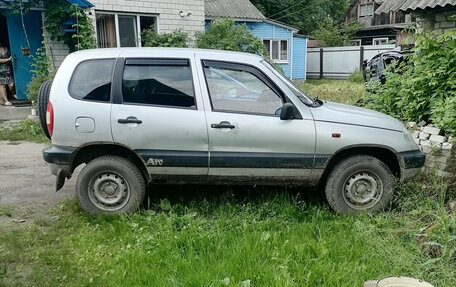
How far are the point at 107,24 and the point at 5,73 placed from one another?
10.8 ft

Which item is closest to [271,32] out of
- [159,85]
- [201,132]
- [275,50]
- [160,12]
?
[275,50]

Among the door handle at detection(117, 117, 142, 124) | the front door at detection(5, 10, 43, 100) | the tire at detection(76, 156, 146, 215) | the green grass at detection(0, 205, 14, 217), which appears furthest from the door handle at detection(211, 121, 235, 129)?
the front door at detection(5, 10, 43, 100)

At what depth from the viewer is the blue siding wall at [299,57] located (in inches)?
936

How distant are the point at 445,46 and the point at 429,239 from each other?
3775 mm

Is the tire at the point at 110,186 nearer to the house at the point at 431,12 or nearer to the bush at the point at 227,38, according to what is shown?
the house at the point at 431,12

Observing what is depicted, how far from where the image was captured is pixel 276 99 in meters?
4.29

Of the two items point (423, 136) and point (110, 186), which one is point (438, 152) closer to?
point (423, 136)

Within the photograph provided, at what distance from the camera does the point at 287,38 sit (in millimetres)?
22859

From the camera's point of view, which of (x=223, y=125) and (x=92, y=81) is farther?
(x=92, y=81)

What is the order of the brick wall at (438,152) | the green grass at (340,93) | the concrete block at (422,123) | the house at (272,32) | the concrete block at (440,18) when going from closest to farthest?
the brick wall at (438,152) → the concrete block at (422,123) → the concrete block at (440,18) → the green grass at (340,93) → the house at (272,32)

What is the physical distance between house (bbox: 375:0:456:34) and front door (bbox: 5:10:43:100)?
30.2 feet

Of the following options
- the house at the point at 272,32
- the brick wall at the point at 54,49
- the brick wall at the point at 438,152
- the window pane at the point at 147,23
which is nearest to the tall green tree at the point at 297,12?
the house at the point at 272,32

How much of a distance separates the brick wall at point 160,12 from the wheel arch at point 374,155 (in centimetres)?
888

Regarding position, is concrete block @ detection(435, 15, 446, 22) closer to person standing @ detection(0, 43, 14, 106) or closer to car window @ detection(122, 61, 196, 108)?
car window @ detection(122, 61, 196, 108)
